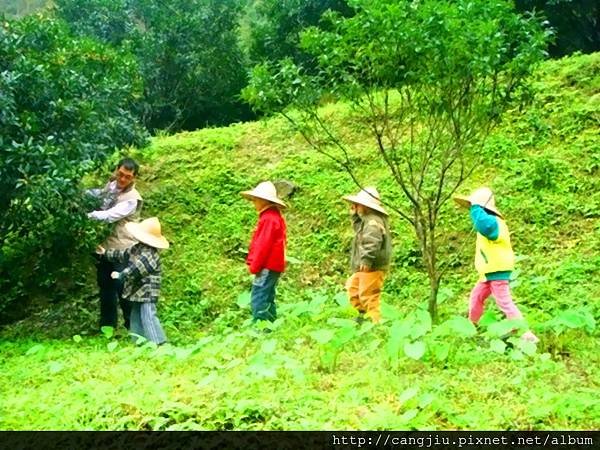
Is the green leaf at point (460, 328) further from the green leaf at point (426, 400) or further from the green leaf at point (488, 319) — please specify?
the green leaf at point (426, 400)

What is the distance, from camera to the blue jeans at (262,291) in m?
6.77

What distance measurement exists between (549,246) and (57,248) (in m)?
5.91

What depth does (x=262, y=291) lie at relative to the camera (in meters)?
6.82

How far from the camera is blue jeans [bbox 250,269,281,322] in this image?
6.77m

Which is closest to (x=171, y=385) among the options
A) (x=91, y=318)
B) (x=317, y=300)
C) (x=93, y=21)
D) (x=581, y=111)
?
(x=317, y=300)

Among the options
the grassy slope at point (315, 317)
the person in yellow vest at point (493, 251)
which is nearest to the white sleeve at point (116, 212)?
the grassy slope at point (315, 317)

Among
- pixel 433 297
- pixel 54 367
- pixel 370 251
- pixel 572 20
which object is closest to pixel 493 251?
pixel 433 297

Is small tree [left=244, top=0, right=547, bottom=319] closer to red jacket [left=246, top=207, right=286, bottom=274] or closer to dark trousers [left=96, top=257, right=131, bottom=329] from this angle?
red jacket [left=246, top=207, right=286, bottom=274]

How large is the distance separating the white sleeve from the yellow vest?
148 inches

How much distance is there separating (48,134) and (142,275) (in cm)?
206

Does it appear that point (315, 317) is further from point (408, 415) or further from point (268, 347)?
point (408, 415)

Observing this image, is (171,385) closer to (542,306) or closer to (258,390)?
(258,390)

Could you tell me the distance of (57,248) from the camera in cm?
806

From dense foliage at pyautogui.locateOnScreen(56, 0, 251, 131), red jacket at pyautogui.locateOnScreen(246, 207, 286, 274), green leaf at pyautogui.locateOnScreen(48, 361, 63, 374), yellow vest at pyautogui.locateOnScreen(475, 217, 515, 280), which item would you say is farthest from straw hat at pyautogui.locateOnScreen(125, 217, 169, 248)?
dense foliage at pyautogui.locateOnScreen(56, 0, 251, 131)
